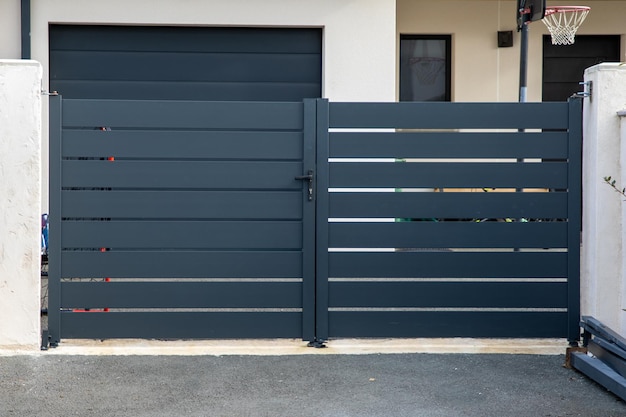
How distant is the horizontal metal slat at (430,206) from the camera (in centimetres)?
734

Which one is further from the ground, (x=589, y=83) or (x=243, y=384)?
(x=589, y=83)

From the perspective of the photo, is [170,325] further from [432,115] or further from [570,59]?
[570,59]

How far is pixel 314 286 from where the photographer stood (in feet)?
24.0

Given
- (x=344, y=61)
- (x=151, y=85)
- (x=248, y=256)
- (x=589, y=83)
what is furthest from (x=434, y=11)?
(x=248, y=256)

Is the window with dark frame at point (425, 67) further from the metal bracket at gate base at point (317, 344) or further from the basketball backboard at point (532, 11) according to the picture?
the metal bracket at gate base at point (317, 344)

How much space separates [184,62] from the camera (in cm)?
1090

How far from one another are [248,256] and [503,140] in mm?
2130

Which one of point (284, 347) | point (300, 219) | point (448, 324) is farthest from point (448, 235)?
point (284, 347)

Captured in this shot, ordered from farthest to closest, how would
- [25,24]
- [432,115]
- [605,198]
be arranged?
[25,24]
[432,115]
[605,198]

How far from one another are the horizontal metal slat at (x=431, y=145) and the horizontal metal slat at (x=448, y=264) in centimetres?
75

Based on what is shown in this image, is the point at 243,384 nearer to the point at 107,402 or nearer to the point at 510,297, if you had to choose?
the point at 107,402

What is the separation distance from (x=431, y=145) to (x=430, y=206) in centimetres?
47

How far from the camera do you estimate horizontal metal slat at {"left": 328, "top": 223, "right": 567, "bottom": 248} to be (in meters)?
7.33

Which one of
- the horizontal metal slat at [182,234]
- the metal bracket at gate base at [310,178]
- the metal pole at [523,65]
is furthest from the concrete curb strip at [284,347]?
the metal pole at [523,65]
